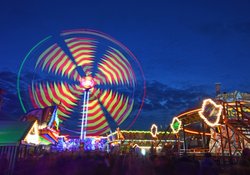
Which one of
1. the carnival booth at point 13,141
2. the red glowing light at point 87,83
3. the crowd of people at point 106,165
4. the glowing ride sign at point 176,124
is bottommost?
A: the crowd of people at point 106,165

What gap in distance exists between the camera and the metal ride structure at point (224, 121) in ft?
47.8

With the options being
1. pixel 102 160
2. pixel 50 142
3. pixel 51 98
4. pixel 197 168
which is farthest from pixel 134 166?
pixel 51 98

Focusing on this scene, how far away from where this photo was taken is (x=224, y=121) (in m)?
14.5

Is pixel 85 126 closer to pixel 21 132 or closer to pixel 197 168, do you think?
pixel 21 132

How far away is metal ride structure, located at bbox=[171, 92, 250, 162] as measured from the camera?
1457cm

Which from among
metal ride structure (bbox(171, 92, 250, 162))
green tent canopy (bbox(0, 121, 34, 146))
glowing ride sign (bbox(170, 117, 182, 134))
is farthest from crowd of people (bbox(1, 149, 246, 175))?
glowing ride sign (bbox(170, 117, 182, 134))

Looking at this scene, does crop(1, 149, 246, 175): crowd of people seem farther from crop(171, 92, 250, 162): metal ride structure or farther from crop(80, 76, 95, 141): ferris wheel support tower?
crop(80, 76, 95, 141): ferris wheel support tower

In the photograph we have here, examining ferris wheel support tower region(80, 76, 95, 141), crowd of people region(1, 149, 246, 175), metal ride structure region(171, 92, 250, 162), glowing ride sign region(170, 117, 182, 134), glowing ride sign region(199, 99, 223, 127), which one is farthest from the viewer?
ferris wheel support tower region(80, 76, 95, 141)

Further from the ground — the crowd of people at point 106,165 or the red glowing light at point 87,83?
the red glowing light at point 87,83

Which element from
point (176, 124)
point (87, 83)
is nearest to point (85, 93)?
point (87, 83)

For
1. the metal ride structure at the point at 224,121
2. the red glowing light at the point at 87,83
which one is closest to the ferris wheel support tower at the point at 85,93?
the red glowing light at the point at 87,83

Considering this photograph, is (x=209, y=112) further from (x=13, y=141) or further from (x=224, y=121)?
(x=13, y=141)

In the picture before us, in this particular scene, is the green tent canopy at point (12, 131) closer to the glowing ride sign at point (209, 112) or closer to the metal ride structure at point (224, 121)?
the metal ride structure at point (224, 121)

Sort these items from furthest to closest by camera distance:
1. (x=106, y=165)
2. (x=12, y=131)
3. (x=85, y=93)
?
(x=85, y=93), (x=12, y=131), (x=106, y=165)
